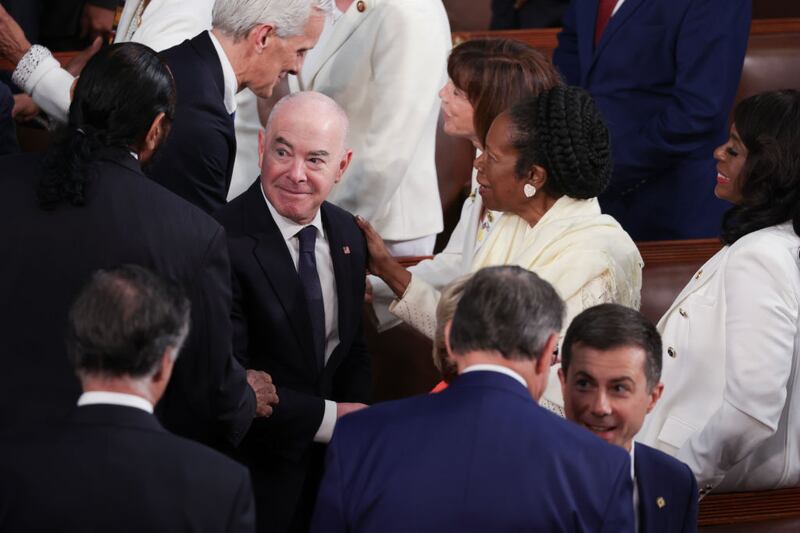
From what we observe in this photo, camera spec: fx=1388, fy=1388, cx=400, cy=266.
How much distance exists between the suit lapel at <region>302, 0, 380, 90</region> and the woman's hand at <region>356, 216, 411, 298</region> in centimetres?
98

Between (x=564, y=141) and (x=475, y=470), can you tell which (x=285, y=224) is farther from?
(x=475, y=470)

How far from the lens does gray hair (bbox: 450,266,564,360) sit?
222 cm

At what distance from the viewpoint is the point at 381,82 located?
13.6ft

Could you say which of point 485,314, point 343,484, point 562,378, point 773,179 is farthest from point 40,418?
point 773,179

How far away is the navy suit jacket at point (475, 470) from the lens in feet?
7.04

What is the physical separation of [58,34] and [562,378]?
365cm

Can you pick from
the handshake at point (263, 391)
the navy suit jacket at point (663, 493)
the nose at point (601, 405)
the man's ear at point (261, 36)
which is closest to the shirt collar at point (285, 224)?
the handshake at point (263, 391)

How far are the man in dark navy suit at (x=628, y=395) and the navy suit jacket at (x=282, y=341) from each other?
64 cm

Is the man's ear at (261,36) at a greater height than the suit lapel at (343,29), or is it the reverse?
the man's ear at (261,36)

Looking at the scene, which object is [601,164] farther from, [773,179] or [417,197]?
[417,197]

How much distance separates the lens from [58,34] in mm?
5766

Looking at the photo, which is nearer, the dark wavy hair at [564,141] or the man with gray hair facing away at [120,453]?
the man with gray hair facing away at [120,453]

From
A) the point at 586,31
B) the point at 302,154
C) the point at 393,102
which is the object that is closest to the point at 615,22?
the point at 586,31

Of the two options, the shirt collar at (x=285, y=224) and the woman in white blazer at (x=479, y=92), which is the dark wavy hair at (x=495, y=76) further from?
the shirt collar at (x=285, y=224)
